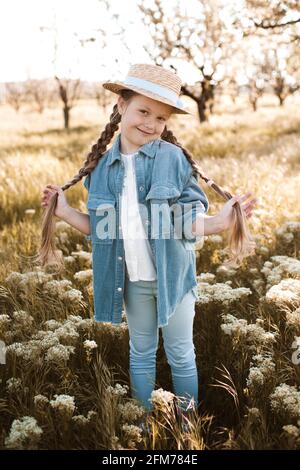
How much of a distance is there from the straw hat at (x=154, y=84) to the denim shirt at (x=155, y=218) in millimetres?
239

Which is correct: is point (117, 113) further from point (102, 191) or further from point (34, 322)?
point (34, 322)

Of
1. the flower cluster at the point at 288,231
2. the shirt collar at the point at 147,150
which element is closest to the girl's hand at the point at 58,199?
the shirt collar at the point at 147,150

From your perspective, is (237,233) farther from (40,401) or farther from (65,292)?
(65,292)

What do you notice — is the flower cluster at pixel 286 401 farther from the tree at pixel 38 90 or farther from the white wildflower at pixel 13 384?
the tree at pixel 38 90

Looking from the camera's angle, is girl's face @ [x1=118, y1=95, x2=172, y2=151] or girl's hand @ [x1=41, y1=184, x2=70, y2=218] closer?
girl's face @ [x1=118, y1=95, x2=172, y2=151]

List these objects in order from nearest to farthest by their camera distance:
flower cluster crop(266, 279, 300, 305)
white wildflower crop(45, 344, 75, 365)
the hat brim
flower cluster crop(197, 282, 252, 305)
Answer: the hat brim → white wildflower crop(45, 344, 75, 365) → flower cluster crop(266, 279, 300, 305) → flower cluster crop(197, 282, 252, 305)

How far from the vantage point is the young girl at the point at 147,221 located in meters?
2.78

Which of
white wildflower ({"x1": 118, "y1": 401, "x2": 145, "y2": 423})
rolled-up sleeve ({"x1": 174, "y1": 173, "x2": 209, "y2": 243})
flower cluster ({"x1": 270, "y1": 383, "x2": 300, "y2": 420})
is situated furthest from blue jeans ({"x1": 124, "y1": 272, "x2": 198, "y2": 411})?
flower cluster ({"x1": 270, "y1": 383, "x2": 300, "y2": 420})

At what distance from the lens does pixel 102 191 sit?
2.95 meters

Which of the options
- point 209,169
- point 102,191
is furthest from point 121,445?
point 209,169

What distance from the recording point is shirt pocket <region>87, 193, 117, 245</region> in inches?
115

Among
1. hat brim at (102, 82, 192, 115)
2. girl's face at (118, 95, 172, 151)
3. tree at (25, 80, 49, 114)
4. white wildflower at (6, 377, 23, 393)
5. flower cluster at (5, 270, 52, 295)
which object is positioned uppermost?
tree at (25, 80, 49, 114)

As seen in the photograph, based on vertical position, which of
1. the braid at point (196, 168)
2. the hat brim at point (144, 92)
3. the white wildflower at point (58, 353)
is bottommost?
the white wildflower at point (58, 353)

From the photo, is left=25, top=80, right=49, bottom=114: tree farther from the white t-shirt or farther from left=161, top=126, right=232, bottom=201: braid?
the white t-shirt
